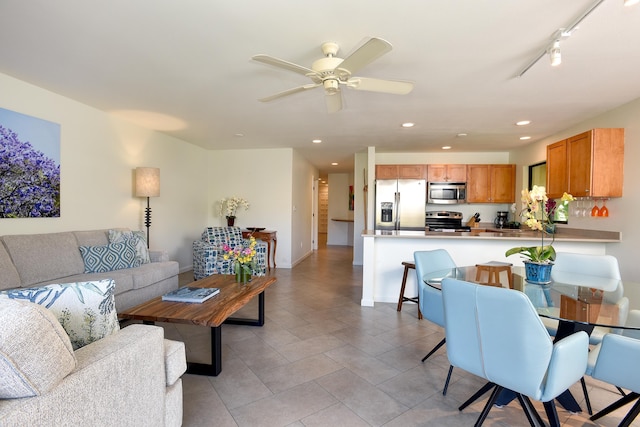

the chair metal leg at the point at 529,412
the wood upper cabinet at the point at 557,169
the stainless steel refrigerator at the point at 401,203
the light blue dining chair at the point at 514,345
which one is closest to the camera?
Answer: the light blue dining chair at the point at 514,345

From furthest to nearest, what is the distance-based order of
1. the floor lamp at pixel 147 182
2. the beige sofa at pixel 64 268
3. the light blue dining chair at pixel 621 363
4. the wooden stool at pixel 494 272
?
the floor lamp at pixel 147 182, the beige sofa at pixel 64 268, the wooden stool at pixel 494 272, the light blue dining chair at pixel 621 363

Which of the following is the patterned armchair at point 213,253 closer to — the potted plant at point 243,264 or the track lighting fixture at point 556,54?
the potted plant at point 243,264

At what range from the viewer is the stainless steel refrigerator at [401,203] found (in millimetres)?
5629

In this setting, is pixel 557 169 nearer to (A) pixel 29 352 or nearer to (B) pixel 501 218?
(B) pixel 501 218

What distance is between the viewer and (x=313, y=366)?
239 cm

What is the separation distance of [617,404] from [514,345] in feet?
2.98

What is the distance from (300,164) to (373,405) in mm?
5544

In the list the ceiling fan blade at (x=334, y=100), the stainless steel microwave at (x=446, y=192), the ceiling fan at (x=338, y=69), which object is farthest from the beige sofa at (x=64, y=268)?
the stainless steel microwave at (x=446, y=192)

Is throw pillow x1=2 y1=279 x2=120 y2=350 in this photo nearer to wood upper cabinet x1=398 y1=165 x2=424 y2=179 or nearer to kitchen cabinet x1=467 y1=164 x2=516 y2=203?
wood upper cabinet x1=398 y1=165 x2=424 y2=179

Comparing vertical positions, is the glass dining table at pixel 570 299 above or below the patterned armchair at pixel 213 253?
above

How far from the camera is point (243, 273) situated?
9.69 ft

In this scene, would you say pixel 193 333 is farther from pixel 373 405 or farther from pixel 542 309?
pixel 542 309

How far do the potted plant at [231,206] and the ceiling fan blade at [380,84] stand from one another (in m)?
4.31

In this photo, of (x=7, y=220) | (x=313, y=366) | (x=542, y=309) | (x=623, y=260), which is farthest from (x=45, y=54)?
(x=623, y=260)
